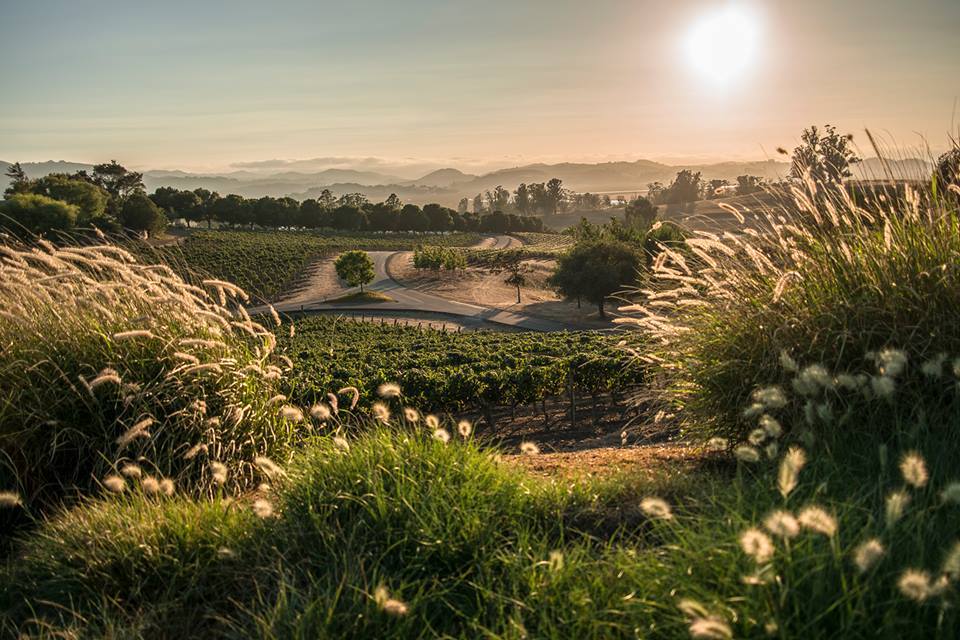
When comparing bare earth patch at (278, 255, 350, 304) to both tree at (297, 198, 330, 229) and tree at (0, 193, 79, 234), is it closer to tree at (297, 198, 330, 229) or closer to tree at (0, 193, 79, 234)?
tree at (0, 193, 79, 234)

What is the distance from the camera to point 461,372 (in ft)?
58.5

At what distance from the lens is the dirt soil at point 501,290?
56.4 m

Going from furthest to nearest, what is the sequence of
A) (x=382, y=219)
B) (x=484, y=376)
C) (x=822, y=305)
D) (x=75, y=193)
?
1. (x=382, y=219)
2. (x=75, y=193)
3. (x=484, y=376)
4. (x=822, y=305)

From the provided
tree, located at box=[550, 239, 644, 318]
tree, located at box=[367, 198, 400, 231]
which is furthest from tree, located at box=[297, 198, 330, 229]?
tree, located at box=[550, 239, 644, 318]

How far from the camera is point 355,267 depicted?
62719mm

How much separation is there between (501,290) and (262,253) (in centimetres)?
3075

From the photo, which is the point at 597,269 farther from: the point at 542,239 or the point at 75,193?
the point at 542,239

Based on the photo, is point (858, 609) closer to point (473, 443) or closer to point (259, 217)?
point (473, 443)

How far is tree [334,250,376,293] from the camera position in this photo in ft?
206

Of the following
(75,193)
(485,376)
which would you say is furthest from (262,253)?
(485,376)

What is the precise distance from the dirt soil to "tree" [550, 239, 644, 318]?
2.58 m

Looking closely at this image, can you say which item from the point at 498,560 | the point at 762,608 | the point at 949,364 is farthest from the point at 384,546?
the point at 949,364

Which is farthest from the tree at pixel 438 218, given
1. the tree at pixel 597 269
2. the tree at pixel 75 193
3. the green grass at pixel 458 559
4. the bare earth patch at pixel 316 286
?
the green grass at pixel 458 559

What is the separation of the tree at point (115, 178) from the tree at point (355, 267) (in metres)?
68.4
